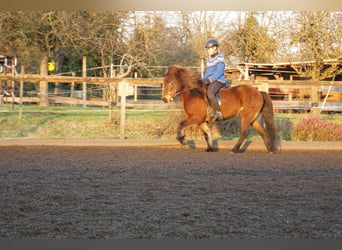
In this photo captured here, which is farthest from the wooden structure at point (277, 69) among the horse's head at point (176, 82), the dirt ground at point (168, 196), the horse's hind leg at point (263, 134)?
the dirt ground at point (168, 196)

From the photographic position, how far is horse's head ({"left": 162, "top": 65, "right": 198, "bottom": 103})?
10.9 metres

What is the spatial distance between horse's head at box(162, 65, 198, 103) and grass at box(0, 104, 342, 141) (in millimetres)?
2439

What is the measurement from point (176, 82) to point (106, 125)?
595 centimetres

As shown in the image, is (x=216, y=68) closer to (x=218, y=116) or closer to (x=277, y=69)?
(x=218, y=116)

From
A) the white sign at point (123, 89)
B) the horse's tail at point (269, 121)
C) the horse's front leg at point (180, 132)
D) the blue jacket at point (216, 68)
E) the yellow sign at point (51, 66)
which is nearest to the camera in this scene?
the blue jacket at point (216, 68)

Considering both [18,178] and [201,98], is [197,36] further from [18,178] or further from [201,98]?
[18,178]

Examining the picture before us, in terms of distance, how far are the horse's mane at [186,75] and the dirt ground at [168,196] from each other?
61.0 inches

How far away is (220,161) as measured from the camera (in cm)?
961

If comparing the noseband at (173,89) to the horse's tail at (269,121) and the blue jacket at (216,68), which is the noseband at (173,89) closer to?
the blue jacket at (216,68)

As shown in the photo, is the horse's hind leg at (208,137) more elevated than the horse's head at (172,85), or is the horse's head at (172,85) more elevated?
the horse's head at (172,85)

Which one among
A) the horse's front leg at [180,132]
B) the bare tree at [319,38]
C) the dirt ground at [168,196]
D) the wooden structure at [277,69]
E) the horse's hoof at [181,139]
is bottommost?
the dirt ground at [168,196]

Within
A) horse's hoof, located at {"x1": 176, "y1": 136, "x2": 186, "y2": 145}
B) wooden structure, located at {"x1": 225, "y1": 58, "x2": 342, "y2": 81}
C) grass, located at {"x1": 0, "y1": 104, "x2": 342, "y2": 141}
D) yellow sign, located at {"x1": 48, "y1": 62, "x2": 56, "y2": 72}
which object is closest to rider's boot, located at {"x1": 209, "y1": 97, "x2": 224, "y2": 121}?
horse's hoof, located at {"x1": 176, "y1": 136, "x2": 186, "y2": 145}

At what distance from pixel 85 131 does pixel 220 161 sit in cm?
733

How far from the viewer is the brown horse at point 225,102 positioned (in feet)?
35.7
